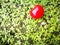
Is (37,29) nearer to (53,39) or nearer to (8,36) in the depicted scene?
(53,39)

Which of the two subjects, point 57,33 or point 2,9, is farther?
point 2,9

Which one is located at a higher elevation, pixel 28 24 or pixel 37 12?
pixel 37 12

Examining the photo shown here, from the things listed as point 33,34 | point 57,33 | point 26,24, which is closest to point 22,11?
point 26,24

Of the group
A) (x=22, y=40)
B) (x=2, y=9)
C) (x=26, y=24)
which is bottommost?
(x=22, y=40)
